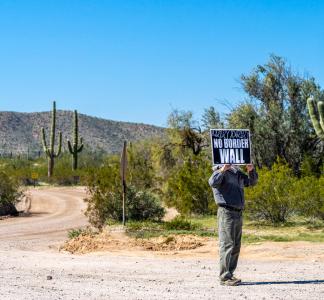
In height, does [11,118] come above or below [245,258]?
above

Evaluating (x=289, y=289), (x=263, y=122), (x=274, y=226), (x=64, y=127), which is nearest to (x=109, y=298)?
(x=289, y=289)

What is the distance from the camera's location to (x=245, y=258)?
586 inches

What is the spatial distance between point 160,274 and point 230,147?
268 cm

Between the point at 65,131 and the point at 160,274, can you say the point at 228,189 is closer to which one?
the point at 160,274

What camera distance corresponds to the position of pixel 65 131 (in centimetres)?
13000

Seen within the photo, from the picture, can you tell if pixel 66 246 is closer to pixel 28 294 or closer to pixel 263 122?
pixel 28 294

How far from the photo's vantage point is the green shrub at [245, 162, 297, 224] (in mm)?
22797

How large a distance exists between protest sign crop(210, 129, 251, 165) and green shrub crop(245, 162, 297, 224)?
11912 mm

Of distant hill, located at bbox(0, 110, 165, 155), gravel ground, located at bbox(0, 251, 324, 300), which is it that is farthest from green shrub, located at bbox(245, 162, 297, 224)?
distant hill, located at bbox(0, 110, 165, 155)

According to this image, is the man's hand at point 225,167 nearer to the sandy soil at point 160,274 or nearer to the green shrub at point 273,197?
the sandy soil at point 160,274

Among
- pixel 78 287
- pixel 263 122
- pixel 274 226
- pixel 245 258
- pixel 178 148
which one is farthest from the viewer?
pixel 178 148

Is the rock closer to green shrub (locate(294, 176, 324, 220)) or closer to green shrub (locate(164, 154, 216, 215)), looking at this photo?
green shrub (locate(164, 154, 216, 215))

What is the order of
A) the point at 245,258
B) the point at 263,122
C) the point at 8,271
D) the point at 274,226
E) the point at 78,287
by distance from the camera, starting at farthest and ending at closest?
the point at 263,122 → the point at 274,226 → the point at 245,258 → the point at 8,271 → the point at 78,287

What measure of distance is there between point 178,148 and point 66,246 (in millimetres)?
23497
